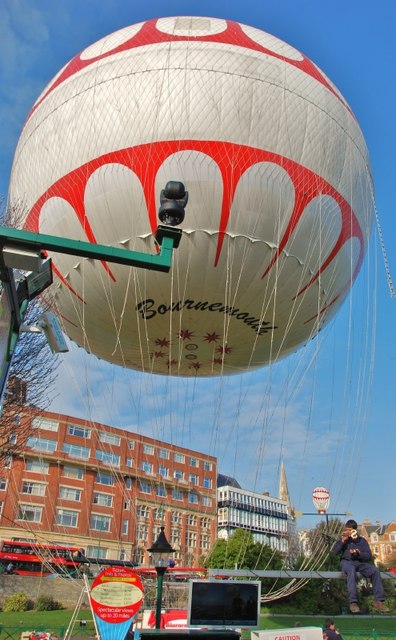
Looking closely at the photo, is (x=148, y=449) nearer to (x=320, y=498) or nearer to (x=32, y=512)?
(x=32, y=512)

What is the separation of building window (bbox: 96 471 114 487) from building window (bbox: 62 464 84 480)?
196cm

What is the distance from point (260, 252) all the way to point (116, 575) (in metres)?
6.09

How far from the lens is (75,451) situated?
52656mm

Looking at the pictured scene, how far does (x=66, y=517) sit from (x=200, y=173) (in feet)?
153

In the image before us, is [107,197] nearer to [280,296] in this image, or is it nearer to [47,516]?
[280,296]

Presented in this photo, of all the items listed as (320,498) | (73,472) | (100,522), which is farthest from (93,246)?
(100,522)

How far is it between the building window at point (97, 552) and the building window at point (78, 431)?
10709 millimetres

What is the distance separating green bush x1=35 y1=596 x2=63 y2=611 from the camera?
3026cm

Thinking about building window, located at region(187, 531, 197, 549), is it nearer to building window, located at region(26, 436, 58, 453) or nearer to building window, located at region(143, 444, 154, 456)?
building window, located at region(143, 444, 154, 456)

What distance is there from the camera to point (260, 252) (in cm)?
998

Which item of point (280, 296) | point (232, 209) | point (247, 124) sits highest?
point (247, 124)

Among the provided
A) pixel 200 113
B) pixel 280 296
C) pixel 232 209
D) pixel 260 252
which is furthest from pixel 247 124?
pixel 280 296

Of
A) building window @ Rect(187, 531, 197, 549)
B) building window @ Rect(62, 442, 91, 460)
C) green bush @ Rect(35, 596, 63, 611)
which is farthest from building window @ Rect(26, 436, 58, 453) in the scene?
building window @ Rect(187, 531, 197, 549)

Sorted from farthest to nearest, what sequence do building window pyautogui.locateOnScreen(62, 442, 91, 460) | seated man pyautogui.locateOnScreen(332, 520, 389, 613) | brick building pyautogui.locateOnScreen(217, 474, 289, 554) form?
brick building pyautogui.locateOnScreen(217, 474, 289, 554), building window pyautogui.locateOnScreen(62, 442, 91, 460), seated man pyautogui.locateOnScreen(332, 520, 389, 613)
